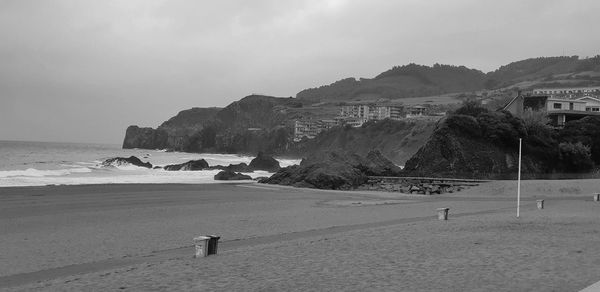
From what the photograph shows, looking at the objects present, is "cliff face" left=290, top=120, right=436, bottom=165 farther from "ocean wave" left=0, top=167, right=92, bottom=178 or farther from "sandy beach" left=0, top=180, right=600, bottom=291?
"sandy beach" left=0, top=180, right=600, bottom=291

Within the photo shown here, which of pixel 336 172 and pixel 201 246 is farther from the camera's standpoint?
pixel 336 172

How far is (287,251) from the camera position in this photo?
1153cm

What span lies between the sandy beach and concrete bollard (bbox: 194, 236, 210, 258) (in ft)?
1.05

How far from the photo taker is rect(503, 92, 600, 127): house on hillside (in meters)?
64.1

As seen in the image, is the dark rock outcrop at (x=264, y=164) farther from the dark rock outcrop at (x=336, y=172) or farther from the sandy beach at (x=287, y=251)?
the sandy beach at (x=287, y=251)

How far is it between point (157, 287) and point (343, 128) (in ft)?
451

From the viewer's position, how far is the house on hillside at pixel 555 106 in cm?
6412

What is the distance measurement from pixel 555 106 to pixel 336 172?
142 ft

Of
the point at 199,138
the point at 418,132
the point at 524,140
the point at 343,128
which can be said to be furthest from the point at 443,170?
the point at 199,138

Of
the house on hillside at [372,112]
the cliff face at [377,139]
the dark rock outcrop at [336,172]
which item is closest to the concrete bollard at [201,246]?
the dark rock outcrop at [336,172]

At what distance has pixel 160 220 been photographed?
2044 cm

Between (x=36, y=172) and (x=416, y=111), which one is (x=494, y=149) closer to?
(x=36, y=172)

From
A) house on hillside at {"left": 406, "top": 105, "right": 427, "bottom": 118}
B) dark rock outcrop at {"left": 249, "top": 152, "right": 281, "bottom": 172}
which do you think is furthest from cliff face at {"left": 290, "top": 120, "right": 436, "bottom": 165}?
dark rock outcrop at {"left": 249, "top": 152, "right": 281, "bottom": 172}

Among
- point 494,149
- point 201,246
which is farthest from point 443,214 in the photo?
point 494,149
